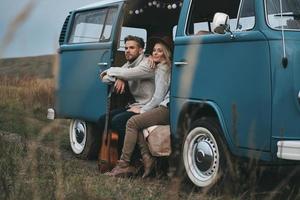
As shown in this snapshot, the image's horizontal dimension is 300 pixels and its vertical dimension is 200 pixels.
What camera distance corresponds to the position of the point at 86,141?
8359mm

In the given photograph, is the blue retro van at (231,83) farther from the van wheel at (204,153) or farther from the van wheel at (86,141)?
the van wheel at (86,141)

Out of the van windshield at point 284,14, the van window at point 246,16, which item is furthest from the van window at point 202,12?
the van windshield at point 284,14

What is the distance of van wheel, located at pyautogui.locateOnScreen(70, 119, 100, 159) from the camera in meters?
8.30

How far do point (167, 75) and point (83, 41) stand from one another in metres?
2.26

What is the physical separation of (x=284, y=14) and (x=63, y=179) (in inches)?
91.3

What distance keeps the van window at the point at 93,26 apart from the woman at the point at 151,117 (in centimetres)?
130

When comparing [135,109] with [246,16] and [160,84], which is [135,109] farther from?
[246,16]

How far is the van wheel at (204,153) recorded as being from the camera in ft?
17.4

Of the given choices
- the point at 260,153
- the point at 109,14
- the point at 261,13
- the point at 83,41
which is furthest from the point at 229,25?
the point at 83,41

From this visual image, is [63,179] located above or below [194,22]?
below

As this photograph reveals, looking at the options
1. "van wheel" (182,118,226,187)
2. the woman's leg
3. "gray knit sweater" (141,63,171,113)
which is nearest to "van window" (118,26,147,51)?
"gray knit sweater" (141,63,171,113)

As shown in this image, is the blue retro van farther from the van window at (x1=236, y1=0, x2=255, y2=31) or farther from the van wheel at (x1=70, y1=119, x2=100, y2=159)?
the van wheel at (x1=70, y1=119, x2=100, y2=159)

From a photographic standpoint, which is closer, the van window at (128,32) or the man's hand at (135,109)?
the man's hand at (135,109)

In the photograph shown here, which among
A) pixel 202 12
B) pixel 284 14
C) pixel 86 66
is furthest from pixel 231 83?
Result: pixel 86 66
